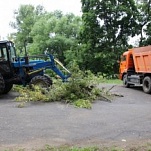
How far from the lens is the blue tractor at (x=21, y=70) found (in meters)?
15.0

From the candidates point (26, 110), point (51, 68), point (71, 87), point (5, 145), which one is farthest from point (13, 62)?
point (5, 145)

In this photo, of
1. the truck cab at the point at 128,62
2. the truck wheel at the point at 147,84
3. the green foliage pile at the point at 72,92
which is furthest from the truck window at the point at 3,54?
the truck cab at the point at 128,62

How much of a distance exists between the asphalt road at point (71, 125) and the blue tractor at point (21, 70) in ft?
11.0

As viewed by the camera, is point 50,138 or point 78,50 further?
point 78,50

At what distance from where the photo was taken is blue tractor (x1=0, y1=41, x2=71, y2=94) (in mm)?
15016

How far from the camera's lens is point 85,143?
21.7ft

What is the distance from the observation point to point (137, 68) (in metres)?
18.3

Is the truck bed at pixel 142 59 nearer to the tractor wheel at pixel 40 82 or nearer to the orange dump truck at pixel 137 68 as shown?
the orange dump truck at pixel 137 68

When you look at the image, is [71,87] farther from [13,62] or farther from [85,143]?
[85,143]

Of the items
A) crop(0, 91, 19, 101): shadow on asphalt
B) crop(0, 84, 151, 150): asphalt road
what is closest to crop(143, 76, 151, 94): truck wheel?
crop(0, 84, 151, 150): asphalt road

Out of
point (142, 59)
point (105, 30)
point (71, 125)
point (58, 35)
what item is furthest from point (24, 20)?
point (71, 125)

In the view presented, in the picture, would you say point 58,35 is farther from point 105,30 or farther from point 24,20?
point 24,20

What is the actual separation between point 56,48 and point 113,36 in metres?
13.9

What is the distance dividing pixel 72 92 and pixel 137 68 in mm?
6673
